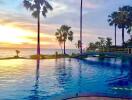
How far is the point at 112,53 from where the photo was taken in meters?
55.8

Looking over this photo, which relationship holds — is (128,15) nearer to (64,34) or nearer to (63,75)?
(64,34)

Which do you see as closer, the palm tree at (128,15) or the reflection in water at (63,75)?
the reflection in water at (63,75)

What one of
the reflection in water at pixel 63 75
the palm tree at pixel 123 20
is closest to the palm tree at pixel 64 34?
the palm tree at pixel 123 20

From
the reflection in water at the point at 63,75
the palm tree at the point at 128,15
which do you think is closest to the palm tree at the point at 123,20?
the palm tree at the point at 128,15

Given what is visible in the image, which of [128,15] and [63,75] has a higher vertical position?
[128,15]

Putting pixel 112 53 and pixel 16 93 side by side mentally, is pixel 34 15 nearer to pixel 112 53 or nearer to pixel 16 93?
pixel 112 53

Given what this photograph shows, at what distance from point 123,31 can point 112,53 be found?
85.6 feet

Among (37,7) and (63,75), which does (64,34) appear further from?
(63,75)

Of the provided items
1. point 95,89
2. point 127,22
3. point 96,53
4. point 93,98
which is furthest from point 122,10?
point 93,98

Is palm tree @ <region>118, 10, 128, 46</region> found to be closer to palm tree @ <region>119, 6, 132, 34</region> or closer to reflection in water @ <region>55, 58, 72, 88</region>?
palm tree @ <region>119, 6, 132, 34</region>

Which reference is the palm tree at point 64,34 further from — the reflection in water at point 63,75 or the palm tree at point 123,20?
the reflection in water at point 63,75

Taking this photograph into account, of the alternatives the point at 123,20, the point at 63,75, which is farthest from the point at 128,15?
the point at 63,75

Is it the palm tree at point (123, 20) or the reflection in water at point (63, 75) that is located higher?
the palm tree at point (123, 20)

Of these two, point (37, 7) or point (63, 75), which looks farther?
point (37, 7)
